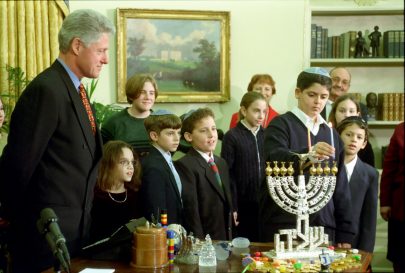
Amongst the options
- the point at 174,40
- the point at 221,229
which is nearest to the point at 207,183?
the point at 221,229

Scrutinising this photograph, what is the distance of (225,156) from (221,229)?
3.51 feet

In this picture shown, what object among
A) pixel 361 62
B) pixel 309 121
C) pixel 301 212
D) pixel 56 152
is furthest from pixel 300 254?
pixel 361 62

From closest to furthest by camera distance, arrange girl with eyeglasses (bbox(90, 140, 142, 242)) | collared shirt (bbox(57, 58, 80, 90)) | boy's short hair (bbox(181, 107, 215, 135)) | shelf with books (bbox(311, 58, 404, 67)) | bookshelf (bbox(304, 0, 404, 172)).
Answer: collared shirt (bbox(57, 58, 80, 90))
girl with eyeglasses (bbox(90, 140, 142, 242))
boy's short hair (bbox(181, 107, 215, 135))
shelf with books (bbox(311, 58, 404, 67))
bookshelf (bbox(304, 0, 404, 172))

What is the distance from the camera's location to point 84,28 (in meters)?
2.39

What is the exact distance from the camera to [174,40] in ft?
18.5

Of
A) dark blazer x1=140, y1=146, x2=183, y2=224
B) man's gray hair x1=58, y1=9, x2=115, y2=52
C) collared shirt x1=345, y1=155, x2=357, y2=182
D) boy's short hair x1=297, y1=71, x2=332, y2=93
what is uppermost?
man's gray hair x1=58, y1=9, x2=115, y2=52

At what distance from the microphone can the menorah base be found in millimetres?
971

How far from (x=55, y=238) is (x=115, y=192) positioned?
151 centimetres

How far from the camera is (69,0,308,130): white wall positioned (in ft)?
18.6

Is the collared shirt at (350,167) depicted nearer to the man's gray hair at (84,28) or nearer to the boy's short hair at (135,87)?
the boy's short hair at (135,87)

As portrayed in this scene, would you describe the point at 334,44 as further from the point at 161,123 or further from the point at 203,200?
the point at 203,200

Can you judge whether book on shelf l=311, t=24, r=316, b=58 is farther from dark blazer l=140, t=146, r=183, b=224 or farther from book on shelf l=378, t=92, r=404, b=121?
dark blazer l=140, t=146, r=183, b=224

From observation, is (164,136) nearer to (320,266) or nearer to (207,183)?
(207,183)

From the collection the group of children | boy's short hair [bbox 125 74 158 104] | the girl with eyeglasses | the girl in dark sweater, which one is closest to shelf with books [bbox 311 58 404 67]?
the girl in dark sweater
